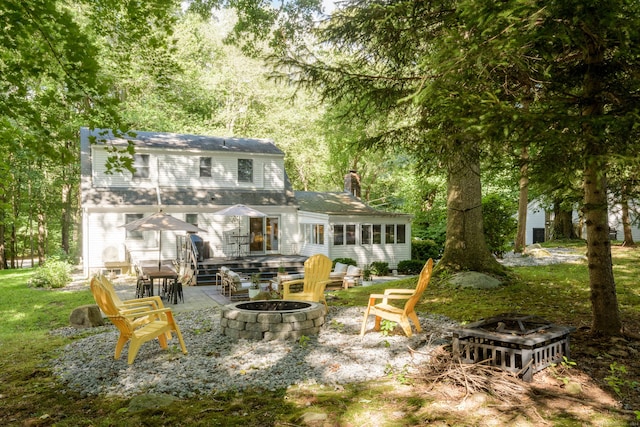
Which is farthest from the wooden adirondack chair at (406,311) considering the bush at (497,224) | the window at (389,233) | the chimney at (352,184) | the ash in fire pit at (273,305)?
the chimney at (352,184)

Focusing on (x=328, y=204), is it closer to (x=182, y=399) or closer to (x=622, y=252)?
(x=622, y=252)

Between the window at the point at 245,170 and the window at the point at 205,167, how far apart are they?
1.35 meters

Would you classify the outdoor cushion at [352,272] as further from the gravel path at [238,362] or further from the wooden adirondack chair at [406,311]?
the wooden adirondack chair at [406,311]

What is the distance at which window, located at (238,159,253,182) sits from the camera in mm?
21172

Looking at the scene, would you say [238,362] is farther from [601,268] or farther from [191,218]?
[191,218]

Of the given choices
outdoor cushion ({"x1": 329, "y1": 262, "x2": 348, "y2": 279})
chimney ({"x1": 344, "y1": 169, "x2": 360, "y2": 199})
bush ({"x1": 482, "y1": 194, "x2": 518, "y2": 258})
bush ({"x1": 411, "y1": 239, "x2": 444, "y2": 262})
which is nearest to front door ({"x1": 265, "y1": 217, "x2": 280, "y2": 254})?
chimney ({"x1": 344, "y1": 169, "x2": 360, "y2": 199})

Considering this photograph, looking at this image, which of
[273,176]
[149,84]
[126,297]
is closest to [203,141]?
[273,176]

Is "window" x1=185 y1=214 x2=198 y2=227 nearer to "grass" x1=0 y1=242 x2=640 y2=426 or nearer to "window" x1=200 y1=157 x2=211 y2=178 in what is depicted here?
"window" x1=200 y1=157 x2=211 y2=178

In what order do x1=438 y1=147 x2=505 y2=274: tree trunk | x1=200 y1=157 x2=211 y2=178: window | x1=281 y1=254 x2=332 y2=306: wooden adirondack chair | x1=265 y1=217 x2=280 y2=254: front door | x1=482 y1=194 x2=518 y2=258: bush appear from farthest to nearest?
x1=265 y1=217 x2=280 y2=254: front door → x1=200 y1=157 x2=211 y2=178: window → x1=482 y1=194 x2=518 y2=258: bush → x1=438 y1=147 x2=505 y2=274: tree trunk → x1=281 y1=254 x2=332 y2=306: wooden adirondack chair

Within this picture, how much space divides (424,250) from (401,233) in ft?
5.38

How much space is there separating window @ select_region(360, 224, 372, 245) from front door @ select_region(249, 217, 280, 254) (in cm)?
389

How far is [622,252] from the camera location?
16.8 metres

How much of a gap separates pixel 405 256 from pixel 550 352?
15.5 m

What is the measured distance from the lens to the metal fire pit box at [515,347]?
434 cm
